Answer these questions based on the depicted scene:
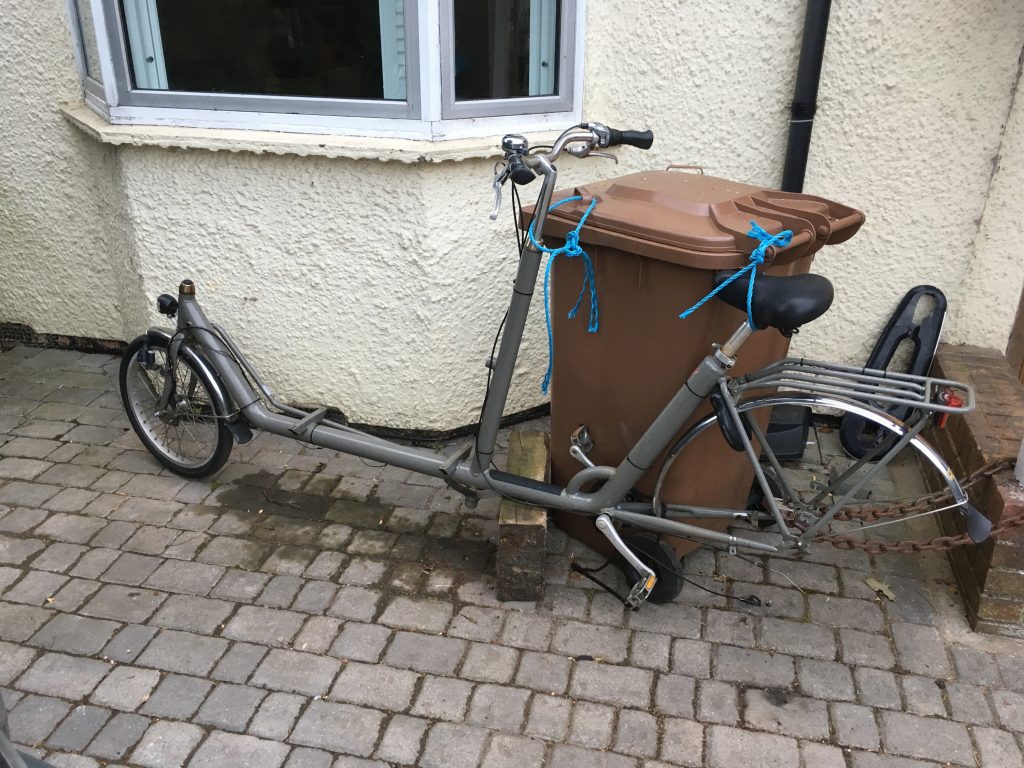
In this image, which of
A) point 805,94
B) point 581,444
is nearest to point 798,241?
point 581,444

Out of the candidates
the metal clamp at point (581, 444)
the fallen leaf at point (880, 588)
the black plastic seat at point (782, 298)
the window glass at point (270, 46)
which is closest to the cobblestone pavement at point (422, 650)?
the fallen leaf at point (880, 588)

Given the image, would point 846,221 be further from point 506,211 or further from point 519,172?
point 506,211

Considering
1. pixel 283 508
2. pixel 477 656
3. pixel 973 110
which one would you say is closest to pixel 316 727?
pixel 477 656

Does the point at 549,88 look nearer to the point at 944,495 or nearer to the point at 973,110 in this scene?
the point at 973,110

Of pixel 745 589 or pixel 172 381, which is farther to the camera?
pixel 172 381

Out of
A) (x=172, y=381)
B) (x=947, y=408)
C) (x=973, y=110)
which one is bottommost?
(x=172, y=381)

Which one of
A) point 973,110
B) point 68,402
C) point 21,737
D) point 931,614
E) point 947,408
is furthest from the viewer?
point 68,402

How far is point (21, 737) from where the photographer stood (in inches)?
96.7

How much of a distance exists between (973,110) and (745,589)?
227cm

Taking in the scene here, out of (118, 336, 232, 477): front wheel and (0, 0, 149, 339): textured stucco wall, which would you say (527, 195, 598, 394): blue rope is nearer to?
(118, 336, 232, 477): front wheel

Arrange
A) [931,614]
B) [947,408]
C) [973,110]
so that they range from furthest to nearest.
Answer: [973,110] → [931,614] → [947,408]

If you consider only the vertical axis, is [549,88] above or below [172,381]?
above

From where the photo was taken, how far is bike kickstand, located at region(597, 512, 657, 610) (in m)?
2.82

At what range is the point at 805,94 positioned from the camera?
3600 mm
